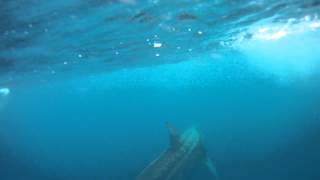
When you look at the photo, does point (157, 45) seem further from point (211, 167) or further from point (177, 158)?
point (211, 167)

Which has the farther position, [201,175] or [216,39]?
[201,175]

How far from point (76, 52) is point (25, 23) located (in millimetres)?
8314

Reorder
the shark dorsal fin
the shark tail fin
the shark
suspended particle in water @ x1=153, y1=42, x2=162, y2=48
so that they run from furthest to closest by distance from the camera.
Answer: suspended particle in water @ x1=153, y1=42, x2=162, y2=48 → the shark tail fin → the shark dorsal fin → the shark

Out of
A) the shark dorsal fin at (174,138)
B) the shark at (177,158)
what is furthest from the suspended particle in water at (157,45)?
the shark dorsal fin at (174,138)

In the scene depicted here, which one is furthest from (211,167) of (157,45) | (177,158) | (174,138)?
(157,45)

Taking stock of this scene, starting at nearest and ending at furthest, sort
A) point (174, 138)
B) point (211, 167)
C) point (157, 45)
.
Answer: point (174, 138) < point (211, 167) < point (157, 45)

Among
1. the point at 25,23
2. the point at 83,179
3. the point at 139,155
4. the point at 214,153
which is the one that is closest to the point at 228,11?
the point at 25,23

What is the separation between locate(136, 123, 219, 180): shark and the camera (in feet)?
64.6

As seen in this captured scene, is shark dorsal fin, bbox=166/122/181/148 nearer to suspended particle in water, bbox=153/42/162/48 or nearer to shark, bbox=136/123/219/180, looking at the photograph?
shark, bbox=136/123/219/180

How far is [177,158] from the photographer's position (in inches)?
835

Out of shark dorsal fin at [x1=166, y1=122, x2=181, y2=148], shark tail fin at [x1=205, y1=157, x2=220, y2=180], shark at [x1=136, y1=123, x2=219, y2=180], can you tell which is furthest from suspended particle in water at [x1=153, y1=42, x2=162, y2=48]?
shark tail fin at [x1=205, y1=157, x2=220, y2=180]

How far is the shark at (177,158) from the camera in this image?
775 inches

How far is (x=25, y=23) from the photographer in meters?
15.3

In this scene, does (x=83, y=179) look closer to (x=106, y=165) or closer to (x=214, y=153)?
(x=106, y=165)
